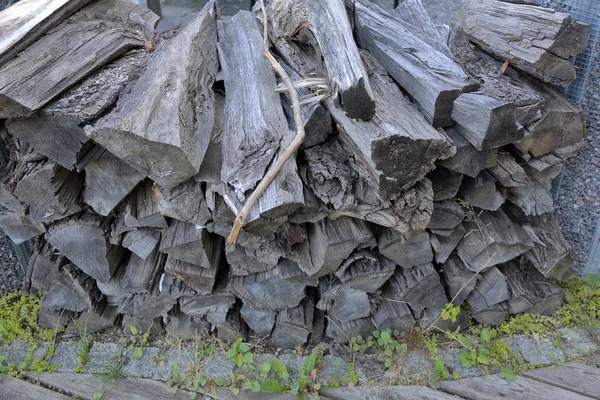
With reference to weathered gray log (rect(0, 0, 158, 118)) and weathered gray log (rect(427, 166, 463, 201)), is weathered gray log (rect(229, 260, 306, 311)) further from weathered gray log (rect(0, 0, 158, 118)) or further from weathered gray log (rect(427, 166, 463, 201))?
weathered gray log (rect(0, 0, 158, 118))

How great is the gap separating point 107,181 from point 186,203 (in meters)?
0.36

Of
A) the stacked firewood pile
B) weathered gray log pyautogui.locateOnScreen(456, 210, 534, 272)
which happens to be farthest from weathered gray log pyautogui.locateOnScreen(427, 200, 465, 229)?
weathered gray log pyautogui.locateOnScreen(456, 210, 534, 272)

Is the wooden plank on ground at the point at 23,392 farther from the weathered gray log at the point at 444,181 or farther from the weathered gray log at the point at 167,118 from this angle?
the weathered gray log at the point at 444,181

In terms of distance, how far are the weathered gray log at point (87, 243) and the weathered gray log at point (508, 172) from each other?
5.71ft

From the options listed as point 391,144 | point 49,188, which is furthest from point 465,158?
point 49,188

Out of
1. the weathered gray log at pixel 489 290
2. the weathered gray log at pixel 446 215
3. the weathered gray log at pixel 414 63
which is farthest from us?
the weathered gray log at pixel 489 290

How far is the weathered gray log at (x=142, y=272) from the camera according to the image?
2.45 meters

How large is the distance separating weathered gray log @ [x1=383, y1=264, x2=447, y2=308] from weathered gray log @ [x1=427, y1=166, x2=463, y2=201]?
44cm

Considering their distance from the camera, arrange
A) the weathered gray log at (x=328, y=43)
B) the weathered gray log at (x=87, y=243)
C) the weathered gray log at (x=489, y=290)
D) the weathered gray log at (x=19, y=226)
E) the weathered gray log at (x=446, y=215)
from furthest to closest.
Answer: the weathered gray log at (x=489, y=290), the weathered gray log at (x=19, y=226), the weathered gray log at (x=87, y=243), the weathered gray log at (x=446, y=215), the weathered gray log at (x=328, y=43)

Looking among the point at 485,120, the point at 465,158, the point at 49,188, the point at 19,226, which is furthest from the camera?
the point at 19,226

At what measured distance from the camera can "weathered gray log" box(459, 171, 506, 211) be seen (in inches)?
87.2

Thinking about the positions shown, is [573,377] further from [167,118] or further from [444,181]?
[167,118]

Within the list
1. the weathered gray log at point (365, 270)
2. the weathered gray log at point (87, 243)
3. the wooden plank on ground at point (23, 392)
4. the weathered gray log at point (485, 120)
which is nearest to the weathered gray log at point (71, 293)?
the weathered gray log at point (87, 243)

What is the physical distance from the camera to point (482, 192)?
7.35 ft
